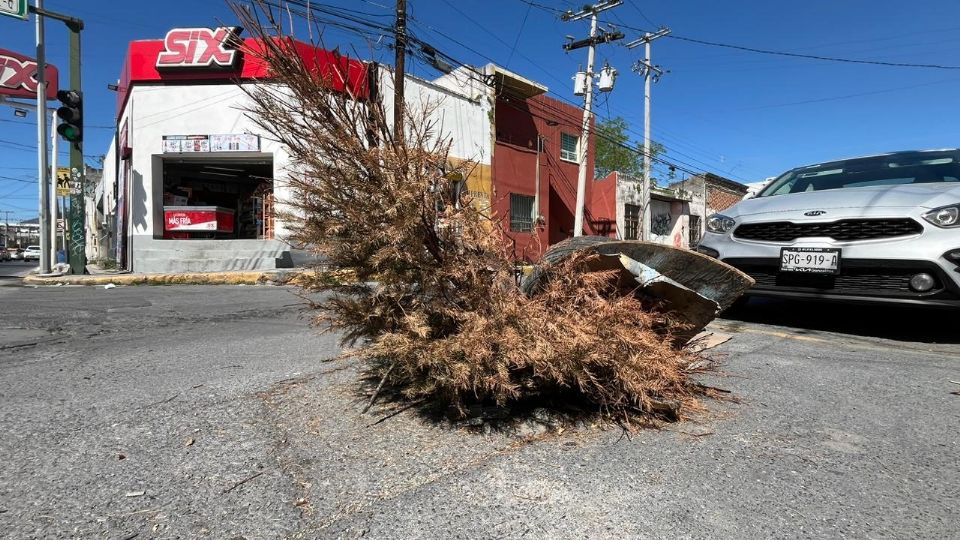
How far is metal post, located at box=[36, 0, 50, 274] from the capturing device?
13.6 m

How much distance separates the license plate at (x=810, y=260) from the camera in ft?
14.0

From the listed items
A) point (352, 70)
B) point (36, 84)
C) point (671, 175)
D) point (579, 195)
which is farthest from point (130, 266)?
point (671, 175)

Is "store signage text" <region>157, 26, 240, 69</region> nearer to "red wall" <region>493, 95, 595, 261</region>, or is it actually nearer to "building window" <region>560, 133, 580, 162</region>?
"red wall" <region>493, 95, 595, 261</region>

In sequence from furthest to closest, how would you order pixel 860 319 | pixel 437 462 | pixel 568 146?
pixel 568 146
pixel 860 319
pixel 437 462

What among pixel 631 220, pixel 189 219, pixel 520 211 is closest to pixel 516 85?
pixel 520 211

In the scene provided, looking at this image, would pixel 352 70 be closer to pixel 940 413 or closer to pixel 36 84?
pixel 940 413

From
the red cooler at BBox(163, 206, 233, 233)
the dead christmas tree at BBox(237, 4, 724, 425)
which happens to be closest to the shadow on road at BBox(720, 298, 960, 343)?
the dead christmas tree at BBox(237, 4, 724, 425)

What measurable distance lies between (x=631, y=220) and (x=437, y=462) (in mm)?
25602

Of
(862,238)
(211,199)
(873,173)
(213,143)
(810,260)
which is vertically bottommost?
(810,260)

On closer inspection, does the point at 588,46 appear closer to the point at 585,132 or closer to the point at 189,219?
the point at 585,132

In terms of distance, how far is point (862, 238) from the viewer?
13.8 ft

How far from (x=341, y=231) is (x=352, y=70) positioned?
86 cm

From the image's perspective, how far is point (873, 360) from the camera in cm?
389

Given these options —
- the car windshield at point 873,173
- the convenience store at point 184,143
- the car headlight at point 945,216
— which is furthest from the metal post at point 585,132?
the car headlight at point 945,216
